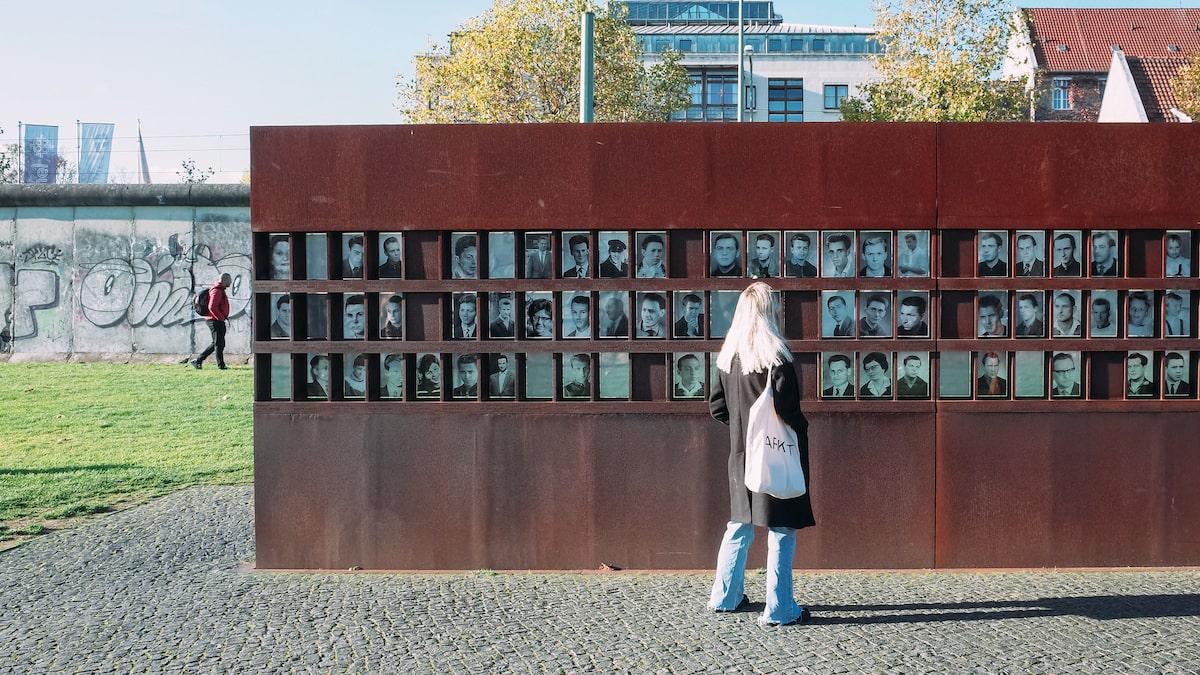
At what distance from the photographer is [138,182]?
77.7 ft

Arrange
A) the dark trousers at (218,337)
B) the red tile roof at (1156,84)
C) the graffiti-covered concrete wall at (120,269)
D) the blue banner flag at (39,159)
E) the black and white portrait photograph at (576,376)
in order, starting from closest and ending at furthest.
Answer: the black and white portrait photograph at (576,376)
the dark trousers at (218,337)
the graffiti-covered concrete wall at (120,269)
the red tile roof at (1156,84)
the blue banner flag at (39,159)

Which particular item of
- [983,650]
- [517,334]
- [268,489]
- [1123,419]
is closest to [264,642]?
[268,489]

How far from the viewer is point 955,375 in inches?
274

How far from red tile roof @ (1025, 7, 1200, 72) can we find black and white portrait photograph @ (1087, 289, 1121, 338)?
2554 inches

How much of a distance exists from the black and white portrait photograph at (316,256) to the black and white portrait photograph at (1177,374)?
477cm

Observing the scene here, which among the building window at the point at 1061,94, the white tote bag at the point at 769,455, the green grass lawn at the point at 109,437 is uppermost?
the building window at the point at 1061,94

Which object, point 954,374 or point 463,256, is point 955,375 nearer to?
point 954,374

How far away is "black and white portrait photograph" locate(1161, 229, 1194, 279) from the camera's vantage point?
6945 mm

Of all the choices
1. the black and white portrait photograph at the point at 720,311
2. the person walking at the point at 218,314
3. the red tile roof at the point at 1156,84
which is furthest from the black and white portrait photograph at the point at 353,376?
the red tile roof at the point at 1156,84

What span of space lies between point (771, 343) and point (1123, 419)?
246 centimetres

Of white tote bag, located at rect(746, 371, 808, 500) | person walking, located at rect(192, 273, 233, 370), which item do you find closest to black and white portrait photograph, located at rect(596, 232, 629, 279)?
white tote bag, located at rect(746, 371, 808, 500)

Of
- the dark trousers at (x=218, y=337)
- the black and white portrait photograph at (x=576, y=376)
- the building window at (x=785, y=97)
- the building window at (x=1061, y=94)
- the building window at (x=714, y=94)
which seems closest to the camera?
the black and white portrait photograph at (x=576, y=376)

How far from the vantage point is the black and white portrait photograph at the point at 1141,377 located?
703cm

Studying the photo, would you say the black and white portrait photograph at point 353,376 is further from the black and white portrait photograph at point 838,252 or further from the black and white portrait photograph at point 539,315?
the black and white portrait photograph at point 838,252
